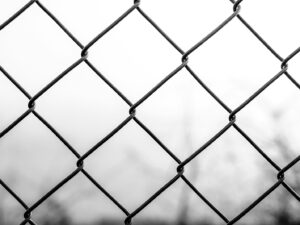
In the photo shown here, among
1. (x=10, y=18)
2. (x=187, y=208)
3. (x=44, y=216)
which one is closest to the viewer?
(x=10, y=18)

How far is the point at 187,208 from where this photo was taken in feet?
13.5

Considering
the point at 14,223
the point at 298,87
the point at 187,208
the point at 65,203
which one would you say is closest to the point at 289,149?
the point at 187,208

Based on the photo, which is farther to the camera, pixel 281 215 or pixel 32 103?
pixel 281 215

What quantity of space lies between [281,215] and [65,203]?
2.02 metres

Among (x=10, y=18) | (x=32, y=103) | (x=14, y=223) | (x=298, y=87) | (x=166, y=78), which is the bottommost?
(x=298, y=87)

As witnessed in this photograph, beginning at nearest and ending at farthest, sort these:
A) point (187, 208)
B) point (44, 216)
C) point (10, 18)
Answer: point (10, 18), point (44, 216), point (187, 208)

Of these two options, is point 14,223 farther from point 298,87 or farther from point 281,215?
point 298,87

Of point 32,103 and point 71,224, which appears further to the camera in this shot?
point 71,224

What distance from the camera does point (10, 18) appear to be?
76 centimetres

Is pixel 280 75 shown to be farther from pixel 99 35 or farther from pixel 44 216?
pixel 44 216

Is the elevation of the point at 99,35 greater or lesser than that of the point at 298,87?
greater

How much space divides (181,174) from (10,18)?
0.43 m

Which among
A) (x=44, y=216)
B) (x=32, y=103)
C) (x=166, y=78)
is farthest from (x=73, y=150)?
(x=44, y=216)

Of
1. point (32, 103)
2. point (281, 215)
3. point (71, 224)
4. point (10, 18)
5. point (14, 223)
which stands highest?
point (14, 223)
